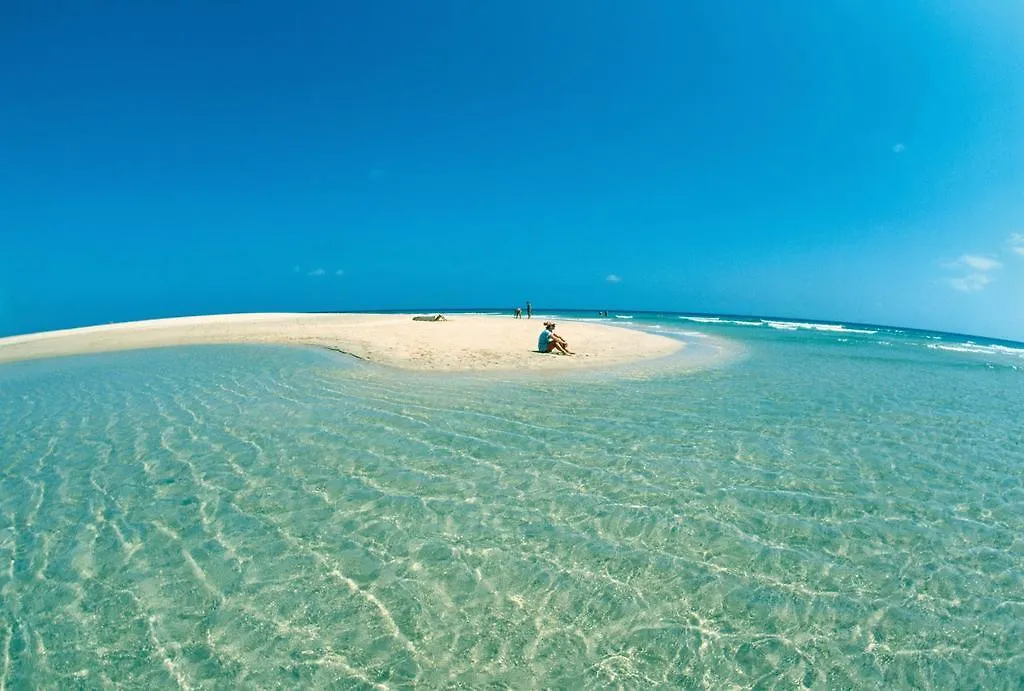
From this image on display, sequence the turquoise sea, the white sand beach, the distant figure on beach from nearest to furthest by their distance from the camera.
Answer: the turquoise sea
the white sand beach
the distant figure on beach

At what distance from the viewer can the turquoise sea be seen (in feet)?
13.8

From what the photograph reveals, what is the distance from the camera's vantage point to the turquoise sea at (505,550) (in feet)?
13.8

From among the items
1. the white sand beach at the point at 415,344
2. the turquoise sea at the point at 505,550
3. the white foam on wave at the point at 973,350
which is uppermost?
the white sand beach at the point at 415,344

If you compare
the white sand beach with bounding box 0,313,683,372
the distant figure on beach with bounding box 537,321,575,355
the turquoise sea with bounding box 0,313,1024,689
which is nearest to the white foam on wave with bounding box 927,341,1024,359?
the white sand beach with bounding box 0,313,683,372

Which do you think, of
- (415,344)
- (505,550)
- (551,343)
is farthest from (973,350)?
(505,550)

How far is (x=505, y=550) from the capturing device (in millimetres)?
5855

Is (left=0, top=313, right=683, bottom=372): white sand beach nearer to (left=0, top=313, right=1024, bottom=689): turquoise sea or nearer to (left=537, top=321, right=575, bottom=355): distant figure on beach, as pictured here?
(left=537, top=321, right=575, bottom=355): distant figure on beach

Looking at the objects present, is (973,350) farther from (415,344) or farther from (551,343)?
(415,344)

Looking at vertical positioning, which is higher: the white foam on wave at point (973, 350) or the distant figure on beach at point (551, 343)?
the distant figure on beach at point (551, 343)

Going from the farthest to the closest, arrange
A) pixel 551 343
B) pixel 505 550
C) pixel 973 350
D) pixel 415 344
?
1. pixel 973 350
2. pixel 415 344
3. pixel 551 343
4. pixel 505 550

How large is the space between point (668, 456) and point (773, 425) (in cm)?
430

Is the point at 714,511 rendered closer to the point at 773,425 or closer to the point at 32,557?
the point at 773,425

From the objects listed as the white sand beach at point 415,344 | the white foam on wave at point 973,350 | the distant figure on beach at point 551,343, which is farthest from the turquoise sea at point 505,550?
the white foam on wave at point 973,350

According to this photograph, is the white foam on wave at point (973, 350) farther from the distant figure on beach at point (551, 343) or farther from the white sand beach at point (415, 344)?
the distant figure on beach at point (551, 343)
